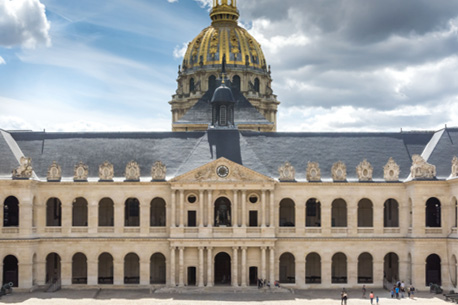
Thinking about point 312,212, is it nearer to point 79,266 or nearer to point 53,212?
point 79,266

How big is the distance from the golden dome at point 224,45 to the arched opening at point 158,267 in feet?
203

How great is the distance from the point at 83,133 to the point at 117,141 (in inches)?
183

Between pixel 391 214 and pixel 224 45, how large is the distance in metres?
66.4

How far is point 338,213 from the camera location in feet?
262

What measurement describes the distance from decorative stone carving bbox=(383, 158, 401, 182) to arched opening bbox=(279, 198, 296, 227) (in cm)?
1124

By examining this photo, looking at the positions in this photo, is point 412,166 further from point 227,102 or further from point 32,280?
point 32,280

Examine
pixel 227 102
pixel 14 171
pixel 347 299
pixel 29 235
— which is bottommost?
pixel 347 299

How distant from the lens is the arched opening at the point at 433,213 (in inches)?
3000

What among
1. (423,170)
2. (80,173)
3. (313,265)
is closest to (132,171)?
(80,173)

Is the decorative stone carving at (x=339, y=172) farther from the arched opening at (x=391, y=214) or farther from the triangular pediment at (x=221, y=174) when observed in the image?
the triangular pediment at (x=221, y=174)

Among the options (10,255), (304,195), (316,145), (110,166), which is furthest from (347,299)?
(10,255)

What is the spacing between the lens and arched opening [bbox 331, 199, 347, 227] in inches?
3142

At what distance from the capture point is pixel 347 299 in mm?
68938

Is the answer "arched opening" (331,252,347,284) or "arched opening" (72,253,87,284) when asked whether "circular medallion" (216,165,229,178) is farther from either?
"arched opening" (72,253,87,284)
